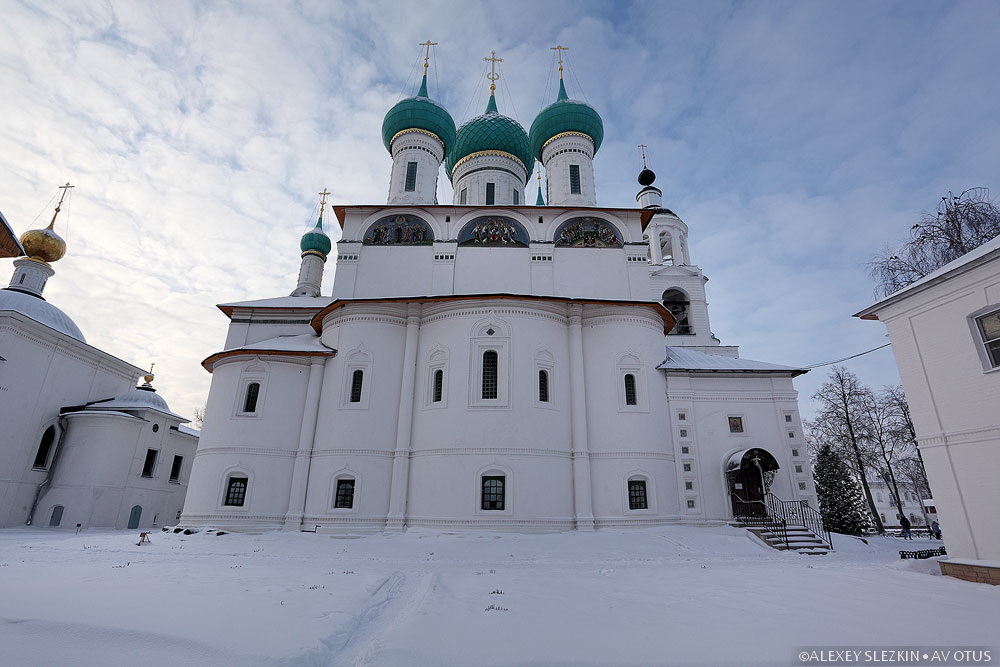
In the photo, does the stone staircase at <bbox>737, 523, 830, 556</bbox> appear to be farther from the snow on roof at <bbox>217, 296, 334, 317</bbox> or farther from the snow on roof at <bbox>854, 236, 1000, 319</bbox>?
the snow on roof at <bbox>217, 296, 334, 317</bbox>

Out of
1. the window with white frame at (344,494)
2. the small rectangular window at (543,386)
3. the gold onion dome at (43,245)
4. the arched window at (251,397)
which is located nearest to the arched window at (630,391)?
the small rectangular window at (543,386)

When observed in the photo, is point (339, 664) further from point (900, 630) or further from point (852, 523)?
point (852, 523)

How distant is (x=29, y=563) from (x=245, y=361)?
8.49 meters

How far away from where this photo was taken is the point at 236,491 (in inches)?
609

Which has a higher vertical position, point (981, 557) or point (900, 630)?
point (981, 557)

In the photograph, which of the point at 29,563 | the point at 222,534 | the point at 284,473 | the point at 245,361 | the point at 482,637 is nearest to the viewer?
the point at 482,637

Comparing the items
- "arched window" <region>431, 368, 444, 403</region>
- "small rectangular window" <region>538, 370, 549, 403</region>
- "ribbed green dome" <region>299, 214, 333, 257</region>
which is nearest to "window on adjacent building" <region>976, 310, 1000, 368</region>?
"small rectangular window" <region>538, 370, 549, 403</region>

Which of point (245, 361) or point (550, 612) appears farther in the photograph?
point (245, 361)

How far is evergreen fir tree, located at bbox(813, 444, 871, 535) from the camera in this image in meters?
19.9

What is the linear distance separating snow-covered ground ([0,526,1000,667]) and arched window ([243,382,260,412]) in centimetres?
597

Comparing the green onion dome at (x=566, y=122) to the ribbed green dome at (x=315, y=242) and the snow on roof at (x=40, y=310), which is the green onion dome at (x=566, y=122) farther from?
the snow on roof at (x=40, y=310)

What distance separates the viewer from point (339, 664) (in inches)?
164

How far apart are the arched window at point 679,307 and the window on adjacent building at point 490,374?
407 inches

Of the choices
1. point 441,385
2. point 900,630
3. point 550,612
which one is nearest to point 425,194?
point 441,385
